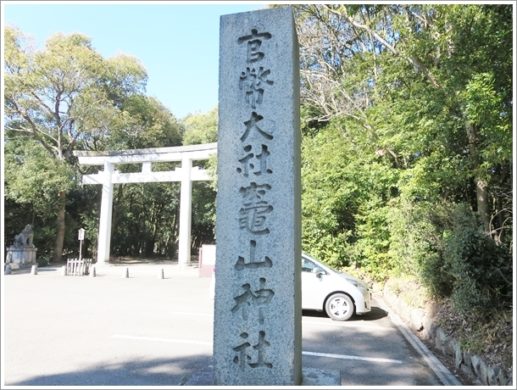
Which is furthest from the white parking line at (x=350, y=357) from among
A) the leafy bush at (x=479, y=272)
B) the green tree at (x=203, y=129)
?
the green tree at (x=203, y=129)

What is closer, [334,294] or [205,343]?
[205,343]

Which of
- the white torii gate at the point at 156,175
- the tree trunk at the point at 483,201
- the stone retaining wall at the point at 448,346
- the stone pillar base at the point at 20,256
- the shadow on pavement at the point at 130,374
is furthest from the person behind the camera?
the white torii gate at the point at 156,175

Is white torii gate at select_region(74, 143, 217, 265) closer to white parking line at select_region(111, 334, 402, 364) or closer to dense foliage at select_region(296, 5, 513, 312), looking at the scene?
dense foliage at select_region(296, 5, 513, 312)

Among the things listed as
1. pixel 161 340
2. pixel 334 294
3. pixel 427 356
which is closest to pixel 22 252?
pixel 161 340

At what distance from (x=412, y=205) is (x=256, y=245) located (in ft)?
23.9

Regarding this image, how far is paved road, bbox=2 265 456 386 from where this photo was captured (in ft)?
15.3

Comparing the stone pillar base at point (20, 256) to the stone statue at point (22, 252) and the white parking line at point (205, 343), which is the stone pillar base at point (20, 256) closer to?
the stone statue at point (22, 252)

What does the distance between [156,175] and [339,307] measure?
16291 mm

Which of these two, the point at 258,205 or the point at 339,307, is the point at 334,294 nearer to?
the point at 339,307

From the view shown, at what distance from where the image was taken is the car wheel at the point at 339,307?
7.91m

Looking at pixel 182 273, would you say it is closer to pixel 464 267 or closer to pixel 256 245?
pixel 464 267

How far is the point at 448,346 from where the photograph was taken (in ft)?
18.1

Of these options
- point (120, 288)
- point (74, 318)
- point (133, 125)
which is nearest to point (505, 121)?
point (74, 318)

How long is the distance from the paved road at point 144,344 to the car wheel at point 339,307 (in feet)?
0.64
